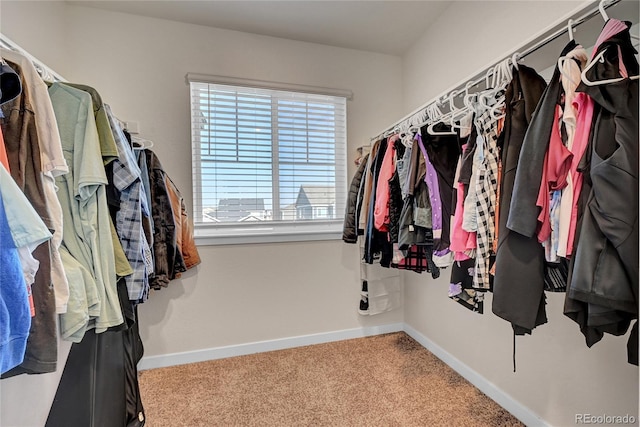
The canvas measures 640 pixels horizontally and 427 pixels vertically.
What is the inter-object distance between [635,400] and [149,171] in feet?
8.04

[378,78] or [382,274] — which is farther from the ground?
[378,78]

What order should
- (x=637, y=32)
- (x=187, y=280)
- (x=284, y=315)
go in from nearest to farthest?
(x=637, y=32) → (x=187, y=280) → (x=284, y=315)

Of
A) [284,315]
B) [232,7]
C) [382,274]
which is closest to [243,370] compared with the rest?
[284,315]

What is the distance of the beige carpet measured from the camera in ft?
5.05

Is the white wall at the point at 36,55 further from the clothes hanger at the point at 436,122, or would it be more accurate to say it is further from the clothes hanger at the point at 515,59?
the clothes hanger at the point at 515,59

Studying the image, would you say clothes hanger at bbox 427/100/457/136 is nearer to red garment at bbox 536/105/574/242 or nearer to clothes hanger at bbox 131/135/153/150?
red garment at bbox 536/105/574/242

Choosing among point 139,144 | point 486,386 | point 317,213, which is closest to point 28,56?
point 139,144

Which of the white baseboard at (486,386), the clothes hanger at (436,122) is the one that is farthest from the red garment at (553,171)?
the white baseboard at (486,386)

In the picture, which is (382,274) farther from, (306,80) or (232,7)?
(232,7)

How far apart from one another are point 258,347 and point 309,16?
94.4 inches

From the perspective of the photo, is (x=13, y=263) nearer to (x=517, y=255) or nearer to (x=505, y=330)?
(x=517, y=255)

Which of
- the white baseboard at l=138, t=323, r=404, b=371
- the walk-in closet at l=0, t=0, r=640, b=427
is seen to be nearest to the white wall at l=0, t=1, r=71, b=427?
the walk-in closet at l=0, t=0, r=640, b=427

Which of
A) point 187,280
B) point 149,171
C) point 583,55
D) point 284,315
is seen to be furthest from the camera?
point 284,315

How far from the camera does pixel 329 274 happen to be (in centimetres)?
239
